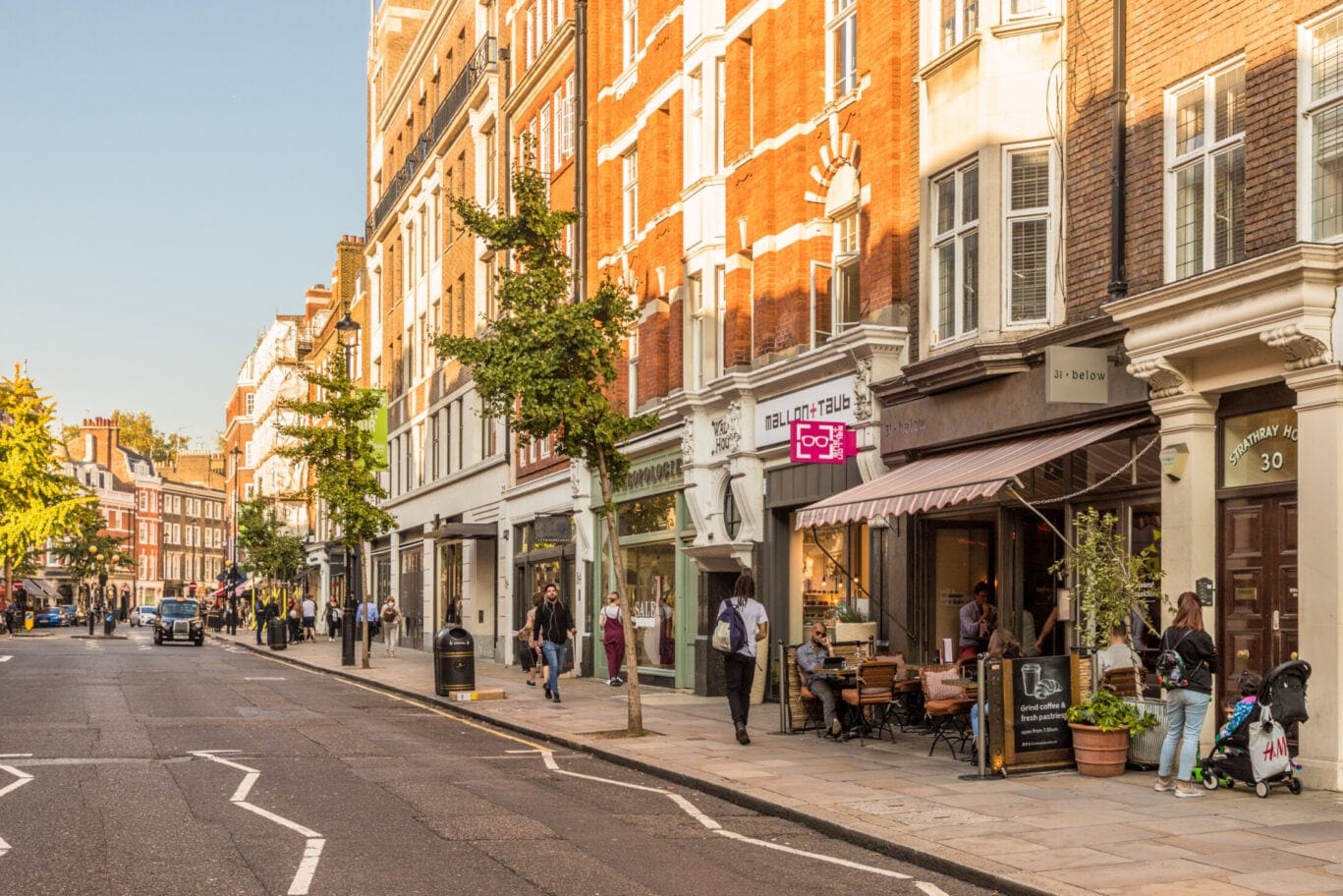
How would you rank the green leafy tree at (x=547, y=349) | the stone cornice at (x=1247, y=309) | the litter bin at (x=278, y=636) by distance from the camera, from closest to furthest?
the stone cornice at (x=1247, y=309) → the green leafy tree at (x=547, y=349) → the litter bin at (x=278, y=636)

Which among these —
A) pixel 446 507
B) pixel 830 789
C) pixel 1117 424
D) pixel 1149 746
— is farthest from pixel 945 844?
pixel 446 507

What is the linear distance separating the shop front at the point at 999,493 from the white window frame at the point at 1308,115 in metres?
2.50

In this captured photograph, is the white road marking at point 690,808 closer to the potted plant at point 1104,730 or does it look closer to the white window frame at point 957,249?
the potted plant at point 1104,730

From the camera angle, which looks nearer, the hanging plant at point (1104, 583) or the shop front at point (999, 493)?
the hanging plant at point (1104, 583)

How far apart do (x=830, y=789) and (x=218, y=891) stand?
5.84 meters

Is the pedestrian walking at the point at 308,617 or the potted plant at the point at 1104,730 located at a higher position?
the potted plant at the point at 1104,730

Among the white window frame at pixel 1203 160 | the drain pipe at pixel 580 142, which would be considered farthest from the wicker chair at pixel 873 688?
the drain pipe at pixel 580 142

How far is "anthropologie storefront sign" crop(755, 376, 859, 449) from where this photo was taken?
20.9 meters

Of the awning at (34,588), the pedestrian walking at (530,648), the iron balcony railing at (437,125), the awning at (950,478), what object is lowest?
the awning at (34,588)

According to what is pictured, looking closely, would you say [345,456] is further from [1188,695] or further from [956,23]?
[1188,695]

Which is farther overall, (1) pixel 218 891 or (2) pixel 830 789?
(2) pixel 830 789

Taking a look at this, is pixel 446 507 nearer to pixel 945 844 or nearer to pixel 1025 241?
pixel 1025 241

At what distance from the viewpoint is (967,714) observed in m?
15.6

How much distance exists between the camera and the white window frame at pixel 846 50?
21.5m
